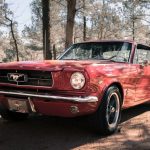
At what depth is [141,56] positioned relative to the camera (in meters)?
7.38

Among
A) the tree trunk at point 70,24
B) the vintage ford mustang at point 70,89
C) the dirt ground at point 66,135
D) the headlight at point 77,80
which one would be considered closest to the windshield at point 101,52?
the vintage ford mustang at point 70,89

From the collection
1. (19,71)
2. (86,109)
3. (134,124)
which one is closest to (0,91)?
(19,71)

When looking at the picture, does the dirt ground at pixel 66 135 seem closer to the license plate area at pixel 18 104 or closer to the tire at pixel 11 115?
the tire at pixel 11 115

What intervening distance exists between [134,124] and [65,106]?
6.49 ft

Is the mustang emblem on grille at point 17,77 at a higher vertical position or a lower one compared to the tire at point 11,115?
higher

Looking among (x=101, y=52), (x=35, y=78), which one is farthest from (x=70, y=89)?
(x=101, y=52)

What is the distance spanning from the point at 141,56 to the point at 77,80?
103 inches

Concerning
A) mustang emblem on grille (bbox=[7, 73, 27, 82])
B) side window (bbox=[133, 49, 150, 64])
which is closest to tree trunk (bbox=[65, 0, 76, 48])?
side window (bbox=[133, 49, 150, 64])

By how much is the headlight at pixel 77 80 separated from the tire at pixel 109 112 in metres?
0.50

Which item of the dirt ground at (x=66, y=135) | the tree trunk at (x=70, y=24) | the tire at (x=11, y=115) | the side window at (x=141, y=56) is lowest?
the dirt ground at (x=66, y=135)

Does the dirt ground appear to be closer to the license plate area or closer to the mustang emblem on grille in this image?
the license plate area

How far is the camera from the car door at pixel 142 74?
687 cm

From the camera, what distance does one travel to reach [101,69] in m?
5.50

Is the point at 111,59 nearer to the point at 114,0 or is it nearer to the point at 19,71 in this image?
the point at 19,71
